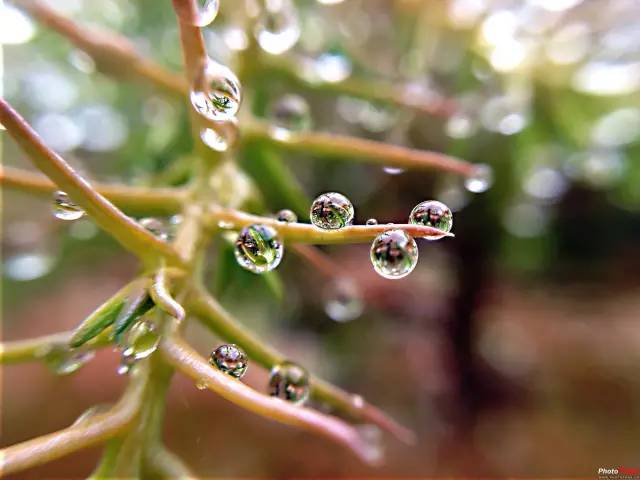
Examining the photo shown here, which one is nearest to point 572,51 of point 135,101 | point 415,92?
point 415,92

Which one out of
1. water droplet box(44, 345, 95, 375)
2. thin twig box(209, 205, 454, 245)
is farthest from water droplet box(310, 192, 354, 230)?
water droplet box(44, 345, 95, 375)

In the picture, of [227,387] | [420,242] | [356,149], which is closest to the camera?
[227,387]

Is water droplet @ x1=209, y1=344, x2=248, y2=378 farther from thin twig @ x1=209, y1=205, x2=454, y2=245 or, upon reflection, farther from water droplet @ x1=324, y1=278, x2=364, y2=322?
water droplet @ x1=324, y1=278, x2=364, y2=322

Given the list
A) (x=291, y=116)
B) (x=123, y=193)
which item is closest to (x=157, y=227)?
(x=123, y=193)

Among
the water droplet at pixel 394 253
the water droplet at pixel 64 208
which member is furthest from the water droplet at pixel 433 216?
the water droplet at pixel 64 208

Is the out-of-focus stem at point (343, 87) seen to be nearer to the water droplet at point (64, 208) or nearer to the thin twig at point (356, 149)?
the thin twig at point (356, 149)

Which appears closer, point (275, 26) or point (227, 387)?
point (227, 387)

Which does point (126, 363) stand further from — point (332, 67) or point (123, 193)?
point (332, 67)
